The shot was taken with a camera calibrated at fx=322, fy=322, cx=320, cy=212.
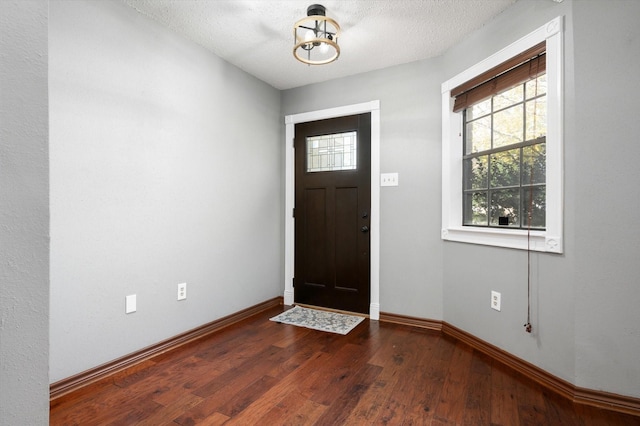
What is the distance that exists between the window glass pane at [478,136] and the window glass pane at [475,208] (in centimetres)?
37

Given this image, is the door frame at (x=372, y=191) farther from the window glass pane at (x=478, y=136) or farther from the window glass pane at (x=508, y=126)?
the window glass pane at (x=508, y=126)

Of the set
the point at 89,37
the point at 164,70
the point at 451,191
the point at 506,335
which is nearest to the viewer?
the point at 89,37

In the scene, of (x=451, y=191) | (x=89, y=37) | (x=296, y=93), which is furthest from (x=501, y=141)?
(x=89, y=37)

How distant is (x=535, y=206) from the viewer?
84.0 inches

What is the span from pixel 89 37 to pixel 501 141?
2826 millimetres

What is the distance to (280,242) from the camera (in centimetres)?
370

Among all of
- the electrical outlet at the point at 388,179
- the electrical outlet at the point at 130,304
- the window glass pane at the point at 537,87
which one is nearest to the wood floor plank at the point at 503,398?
the electrical outlet at the point at 388,179

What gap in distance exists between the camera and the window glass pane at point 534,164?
6.85 feet

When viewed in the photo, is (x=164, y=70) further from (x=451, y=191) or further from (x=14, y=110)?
(x=451, y=191)

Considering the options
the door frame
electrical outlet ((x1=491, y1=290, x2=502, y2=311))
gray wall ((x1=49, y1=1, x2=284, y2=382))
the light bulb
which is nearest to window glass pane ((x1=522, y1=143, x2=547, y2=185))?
electrical outlet ((x1=491, y1=290, x2=502, y2=311))

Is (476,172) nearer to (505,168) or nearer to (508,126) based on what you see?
(505,168)

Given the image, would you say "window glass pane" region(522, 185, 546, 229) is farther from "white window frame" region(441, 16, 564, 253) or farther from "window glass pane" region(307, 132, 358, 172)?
"window glass pane" region(307, 132, 358, 172)

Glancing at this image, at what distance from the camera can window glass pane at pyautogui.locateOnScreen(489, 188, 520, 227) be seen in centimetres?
228

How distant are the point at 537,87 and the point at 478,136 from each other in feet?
1.82
